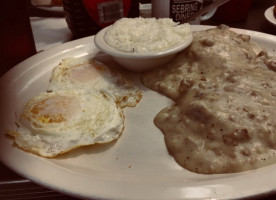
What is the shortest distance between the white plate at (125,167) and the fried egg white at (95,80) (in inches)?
2.3

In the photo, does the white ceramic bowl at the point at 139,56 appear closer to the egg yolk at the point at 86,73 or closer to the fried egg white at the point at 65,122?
the egg yolk at the point at 86,73

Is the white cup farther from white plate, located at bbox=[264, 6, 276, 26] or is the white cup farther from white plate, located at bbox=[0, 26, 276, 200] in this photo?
white plate, located at bbox=[0, 26, 276, 200]

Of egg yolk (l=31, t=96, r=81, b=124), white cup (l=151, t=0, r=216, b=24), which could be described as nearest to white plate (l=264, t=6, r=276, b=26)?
white cup (l=151, t=0, r=216, b=24)

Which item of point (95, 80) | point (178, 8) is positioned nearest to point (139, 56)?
point (95, 80)

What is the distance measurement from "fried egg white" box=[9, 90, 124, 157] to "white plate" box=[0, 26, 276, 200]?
4 cm

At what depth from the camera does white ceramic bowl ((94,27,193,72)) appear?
136 centimetres

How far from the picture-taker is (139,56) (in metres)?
1.35

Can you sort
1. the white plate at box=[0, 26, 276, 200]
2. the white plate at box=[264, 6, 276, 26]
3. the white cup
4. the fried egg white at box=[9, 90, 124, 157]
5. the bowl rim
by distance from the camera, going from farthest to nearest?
the white plate at box=[264, 6, 276, 26] → the white cup → the bowl rim → the fried egg white at box=[9, 90, 124, 157] → the white plate at box=[0, 26, 276, 200]

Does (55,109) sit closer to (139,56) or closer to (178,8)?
(139,56)

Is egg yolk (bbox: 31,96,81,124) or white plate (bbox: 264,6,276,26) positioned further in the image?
white plate (bbox: 264,6,276,26)

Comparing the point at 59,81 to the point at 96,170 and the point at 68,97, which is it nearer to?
the point at 68,97

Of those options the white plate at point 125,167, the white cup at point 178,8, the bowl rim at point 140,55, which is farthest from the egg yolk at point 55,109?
the white cup at point 178,8

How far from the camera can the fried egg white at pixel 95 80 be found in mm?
1384

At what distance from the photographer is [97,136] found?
1.11m
